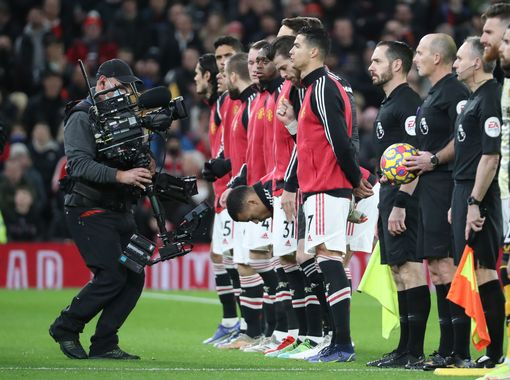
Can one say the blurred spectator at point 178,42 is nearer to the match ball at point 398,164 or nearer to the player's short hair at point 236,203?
the player's short hair at point 236,203

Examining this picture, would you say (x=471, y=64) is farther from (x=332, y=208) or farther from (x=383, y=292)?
(x=383, y=292)

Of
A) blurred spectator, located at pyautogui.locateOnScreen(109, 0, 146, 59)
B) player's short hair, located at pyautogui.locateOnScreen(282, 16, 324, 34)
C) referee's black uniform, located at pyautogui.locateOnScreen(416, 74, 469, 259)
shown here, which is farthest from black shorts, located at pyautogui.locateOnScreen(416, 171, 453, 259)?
blurred spectator, located at pyautogui.locateOnScreen(109, 0, 146, 59)

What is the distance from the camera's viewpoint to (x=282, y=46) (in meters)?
10.2

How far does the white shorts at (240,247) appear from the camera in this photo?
11.4 m

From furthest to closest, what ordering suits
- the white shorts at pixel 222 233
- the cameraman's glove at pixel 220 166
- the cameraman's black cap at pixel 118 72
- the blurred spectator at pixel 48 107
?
the blurred spectator at pixel 48 107
the white shorts at pixel 222 233
the cameraman's glove at pixel 220 166
the cameraman's black cap at pixel 118 72

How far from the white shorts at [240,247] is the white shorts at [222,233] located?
12cm

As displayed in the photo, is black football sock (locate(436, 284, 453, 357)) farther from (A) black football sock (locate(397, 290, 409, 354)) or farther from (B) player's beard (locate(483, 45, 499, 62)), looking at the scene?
(B) player's beard (locate(483, 45, 499, 62))

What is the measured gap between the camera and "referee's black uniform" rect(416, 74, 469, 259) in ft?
29.5

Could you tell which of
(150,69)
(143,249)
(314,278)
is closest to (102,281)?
(143,249)

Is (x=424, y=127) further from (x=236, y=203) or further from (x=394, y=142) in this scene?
(x=236, y=203)

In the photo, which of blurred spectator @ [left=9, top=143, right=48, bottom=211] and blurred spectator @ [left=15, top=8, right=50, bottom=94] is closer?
blurred spectator @ [left=9, top=143, right=48, bottom=211]

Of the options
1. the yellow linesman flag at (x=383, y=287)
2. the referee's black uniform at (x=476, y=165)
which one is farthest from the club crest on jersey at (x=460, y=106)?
the yellow linesman flag at (x=383, y=287)

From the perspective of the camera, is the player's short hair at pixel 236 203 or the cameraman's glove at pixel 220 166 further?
the cameraman's glove at pixel 220 166

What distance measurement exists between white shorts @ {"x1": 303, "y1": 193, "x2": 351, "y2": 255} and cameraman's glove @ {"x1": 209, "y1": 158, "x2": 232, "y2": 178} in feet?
8.14
